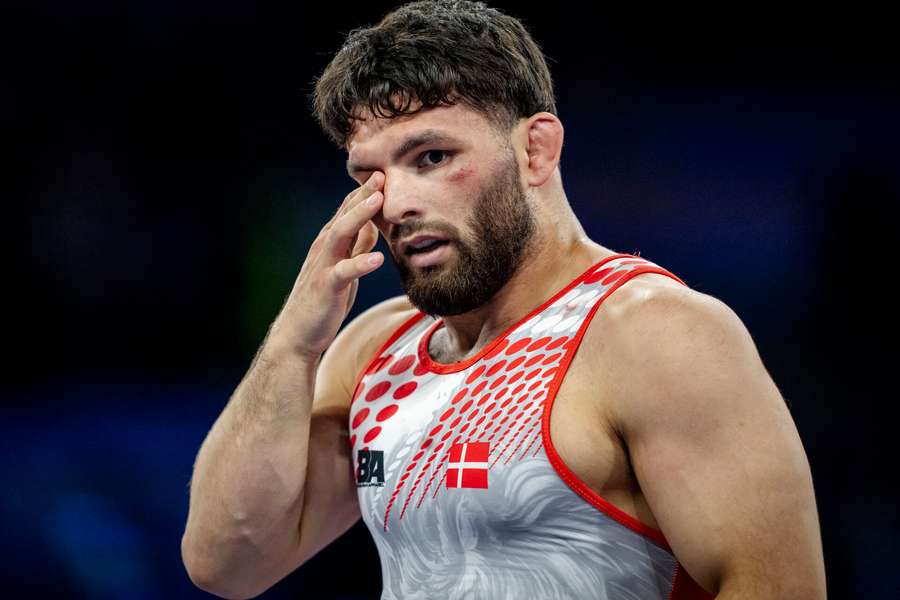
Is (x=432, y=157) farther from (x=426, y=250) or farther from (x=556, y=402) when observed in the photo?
(x=556, y=402)

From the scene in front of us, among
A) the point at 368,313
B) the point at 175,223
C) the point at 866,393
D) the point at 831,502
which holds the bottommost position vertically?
the point at 831,502

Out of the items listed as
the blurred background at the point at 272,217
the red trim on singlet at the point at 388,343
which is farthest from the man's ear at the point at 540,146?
the blurred background at the point at 272,217

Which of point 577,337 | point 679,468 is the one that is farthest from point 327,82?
point 679,468

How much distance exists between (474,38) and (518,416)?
0.74 m

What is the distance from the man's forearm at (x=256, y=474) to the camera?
1.93 meters

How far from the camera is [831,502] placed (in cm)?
334

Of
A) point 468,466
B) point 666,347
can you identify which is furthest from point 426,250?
point 666,347

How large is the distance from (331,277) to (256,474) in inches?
15.9

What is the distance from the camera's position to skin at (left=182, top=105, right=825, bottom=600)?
144cm

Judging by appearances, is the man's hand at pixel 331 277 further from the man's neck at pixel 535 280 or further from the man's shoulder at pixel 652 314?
the man's shoulder at pixel 652 314

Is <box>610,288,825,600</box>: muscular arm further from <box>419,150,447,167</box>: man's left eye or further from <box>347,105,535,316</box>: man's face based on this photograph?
<box>419,150,447,167</box>: man's left eye

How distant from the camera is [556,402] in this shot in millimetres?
1646

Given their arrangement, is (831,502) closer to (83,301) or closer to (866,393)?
(866,393)

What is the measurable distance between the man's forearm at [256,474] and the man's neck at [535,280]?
35 cm
